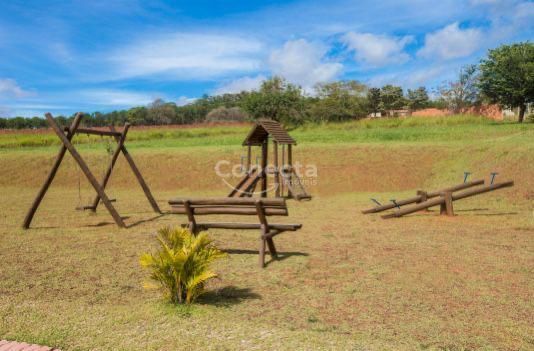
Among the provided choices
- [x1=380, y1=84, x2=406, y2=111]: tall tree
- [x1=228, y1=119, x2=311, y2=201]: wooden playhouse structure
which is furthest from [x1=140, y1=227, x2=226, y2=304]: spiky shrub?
[x1=380, y1=84, x2=406, y2=111]: tall tree

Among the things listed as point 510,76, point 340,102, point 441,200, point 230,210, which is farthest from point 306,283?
point 340,102

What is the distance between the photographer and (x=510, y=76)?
39219mm

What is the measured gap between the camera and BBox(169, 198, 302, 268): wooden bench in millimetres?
7477

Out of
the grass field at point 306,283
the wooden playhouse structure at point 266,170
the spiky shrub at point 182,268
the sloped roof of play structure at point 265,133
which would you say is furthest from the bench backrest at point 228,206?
the sloped roof of play structure at point 265,133

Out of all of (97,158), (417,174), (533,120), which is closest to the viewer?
(417,174)

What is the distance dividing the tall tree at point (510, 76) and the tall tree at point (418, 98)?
41791mm

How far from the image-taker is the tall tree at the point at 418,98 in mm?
84500

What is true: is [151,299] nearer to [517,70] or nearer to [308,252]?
[308,252]

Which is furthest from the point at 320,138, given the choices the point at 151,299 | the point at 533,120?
the point at 151,299

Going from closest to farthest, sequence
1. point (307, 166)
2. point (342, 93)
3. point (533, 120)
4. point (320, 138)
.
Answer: point (307, 166)
point (320, 138)
point (533, 120)
point (342, 93)

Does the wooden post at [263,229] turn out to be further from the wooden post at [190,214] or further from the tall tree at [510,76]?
the tall tree at [510,76]

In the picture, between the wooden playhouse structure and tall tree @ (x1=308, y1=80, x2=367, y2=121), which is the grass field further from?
tall tree @ (x1=308, y1=80, x2=367, y2=121)

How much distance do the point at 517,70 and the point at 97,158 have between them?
34773 millimetres

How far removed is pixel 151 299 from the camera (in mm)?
5742
